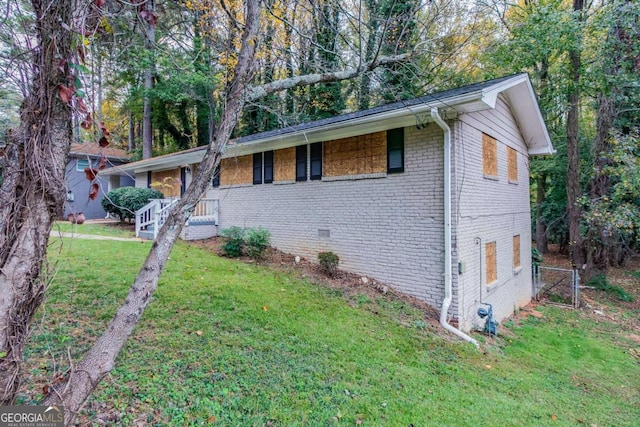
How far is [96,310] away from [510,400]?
216 inches

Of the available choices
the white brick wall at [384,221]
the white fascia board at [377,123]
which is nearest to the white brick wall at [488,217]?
the white brick wall at [384,221]

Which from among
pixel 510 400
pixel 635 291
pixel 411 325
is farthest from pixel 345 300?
pixel 635 291

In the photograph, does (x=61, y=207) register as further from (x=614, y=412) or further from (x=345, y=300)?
(x=614, y=412)

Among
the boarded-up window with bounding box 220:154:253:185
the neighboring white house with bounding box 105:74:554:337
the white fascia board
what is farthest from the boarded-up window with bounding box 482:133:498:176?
the boarded-up window with bounding box 220:154:253:185

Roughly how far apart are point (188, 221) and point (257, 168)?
281 centimetres

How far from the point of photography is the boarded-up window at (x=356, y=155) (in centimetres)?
706

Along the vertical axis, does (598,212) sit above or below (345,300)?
above

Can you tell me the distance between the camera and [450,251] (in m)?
5.94

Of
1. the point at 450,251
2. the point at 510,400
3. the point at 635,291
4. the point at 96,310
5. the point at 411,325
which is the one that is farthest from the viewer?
the point at 635,291

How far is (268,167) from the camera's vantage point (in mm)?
9594

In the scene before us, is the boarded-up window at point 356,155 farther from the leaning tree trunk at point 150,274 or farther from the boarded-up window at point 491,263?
the leaning tree trunk at point 150,274

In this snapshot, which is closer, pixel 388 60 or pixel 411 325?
pixel 388 60

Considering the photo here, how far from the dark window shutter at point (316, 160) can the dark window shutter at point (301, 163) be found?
0.85ft

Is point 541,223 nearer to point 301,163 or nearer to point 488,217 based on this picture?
point 488,217
